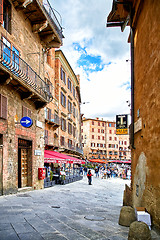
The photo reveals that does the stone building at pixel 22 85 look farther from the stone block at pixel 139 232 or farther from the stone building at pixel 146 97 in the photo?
the stone block at pixel 139 232

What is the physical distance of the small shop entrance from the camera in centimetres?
1396

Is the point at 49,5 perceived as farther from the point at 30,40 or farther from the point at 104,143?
the point at 104,143

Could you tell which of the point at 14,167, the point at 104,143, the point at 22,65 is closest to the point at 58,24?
the point at 22,65

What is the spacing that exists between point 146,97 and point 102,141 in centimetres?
7291

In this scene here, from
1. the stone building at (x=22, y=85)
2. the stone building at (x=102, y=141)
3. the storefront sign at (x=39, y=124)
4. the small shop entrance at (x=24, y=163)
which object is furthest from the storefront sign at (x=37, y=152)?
the stone building at (x=102, y=141)

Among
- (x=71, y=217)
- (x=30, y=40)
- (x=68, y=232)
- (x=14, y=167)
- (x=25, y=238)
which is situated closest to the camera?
(x=25, y=238)

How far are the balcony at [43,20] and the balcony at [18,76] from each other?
2804 mm

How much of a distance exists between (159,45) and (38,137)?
11.1 metres

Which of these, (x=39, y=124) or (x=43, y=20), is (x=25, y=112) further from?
(x=43, y=20)

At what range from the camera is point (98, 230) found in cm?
618

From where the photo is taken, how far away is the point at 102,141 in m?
79.6

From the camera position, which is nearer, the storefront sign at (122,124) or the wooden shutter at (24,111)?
the wooden shutter at (24,111)

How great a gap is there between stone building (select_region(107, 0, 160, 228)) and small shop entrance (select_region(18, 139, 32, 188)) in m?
6.86

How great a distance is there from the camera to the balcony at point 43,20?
13.7 metres
